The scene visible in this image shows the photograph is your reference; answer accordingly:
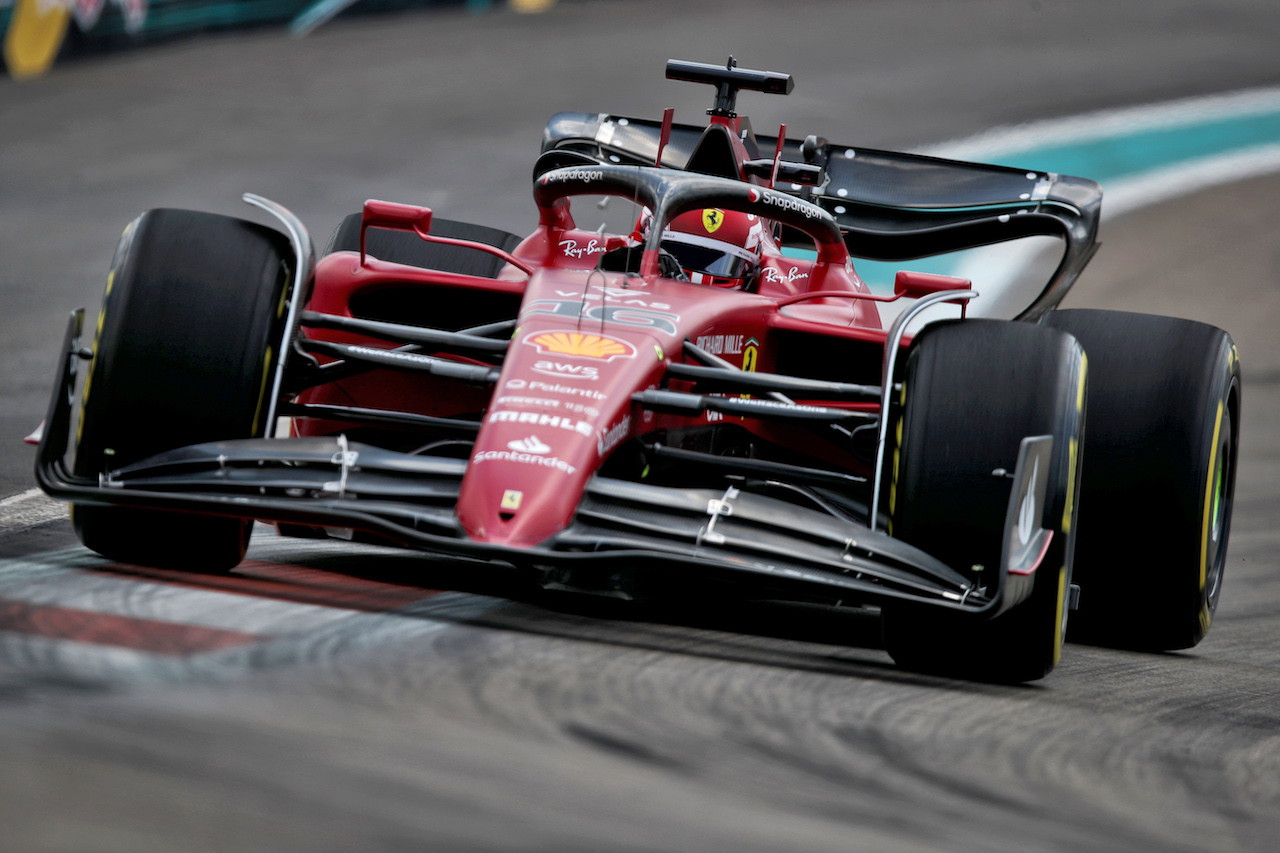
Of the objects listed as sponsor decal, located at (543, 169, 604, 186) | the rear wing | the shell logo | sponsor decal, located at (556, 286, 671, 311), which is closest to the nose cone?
the shell logo

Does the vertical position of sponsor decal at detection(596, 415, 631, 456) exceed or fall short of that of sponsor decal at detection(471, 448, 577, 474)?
it exceeds it

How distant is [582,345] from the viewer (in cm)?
436

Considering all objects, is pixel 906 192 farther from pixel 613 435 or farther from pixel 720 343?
pixel 613 435

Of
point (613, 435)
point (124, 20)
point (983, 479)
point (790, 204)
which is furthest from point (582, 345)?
point (124, 20)

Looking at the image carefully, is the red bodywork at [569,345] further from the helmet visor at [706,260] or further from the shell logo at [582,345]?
the helmet visor at [706,260]

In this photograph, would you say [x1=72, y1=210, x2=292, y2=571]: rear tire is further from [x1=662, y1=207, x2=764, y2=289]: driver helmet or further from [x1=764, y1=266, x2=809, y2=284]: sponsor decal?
[x1=764, y1=266, x2=809, y2=284]: sponsor decal

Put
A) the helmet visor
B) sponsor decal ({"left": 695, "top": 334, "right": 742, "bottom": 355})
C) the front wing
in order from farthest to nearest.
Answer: the helmet visor → sponsor decal ({"left": 695, "top": 334, "right": 742, "bottom": 355}) → the front wing

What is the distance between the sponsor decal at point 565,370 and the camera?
4.23 m

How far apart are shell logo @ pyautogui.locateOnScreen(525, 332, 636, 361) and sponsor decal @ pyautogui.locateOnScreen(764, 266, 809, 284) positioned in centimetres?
170

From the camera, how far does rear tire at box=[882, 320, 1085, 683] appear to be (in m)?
4.01

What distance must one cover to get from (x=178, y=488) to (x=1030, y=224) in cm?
407

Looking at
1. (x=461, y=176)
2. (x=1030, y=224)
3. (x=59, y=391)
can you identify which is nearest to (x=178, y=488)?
(x=59, y=391)

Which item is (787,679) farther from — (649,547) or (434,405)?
(434,405)

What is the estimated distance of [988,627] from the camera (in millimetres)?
4098
